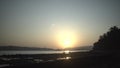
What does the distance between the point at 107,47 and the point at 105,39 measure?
14.0 ft

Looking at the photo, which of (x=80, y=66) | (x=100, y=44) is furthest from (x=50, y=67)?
(x=100, y=44)

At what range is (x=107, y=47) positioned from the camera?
83000mm

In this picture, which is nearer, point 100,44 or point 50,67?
point 50,67

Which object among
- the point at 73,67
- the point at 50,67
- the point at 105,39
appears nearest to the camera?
the point at 50,67

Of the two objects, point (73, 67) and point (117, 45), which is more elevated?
point (117, 45)

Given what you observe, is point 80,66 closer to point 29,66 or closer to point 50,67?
point 50,67

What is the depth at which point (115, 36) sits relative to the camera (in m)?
80.1

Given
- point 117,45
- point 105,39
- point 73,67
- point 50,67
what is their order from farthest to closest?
point 105,39 → point 117,45 → point 73,67 → point 50,67

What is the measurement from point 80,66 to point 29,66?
10400mm

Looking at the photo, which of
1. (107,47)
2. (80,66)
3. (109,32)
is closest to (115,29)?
(109,32)

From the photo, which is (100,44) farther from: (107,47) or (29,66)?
(29,66)

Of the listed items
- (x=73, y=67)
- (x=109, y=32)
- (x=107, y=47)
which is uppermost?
(x=109, y=32)

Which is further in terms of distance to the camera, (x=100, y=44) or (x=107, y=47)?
Result: (x=100, y=44)

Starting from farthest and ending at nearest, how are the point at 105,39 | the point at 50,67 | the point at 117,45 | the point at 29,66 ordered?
the point at 105,39
the point at 117,45
the point at 50,67
the point at 29,66
